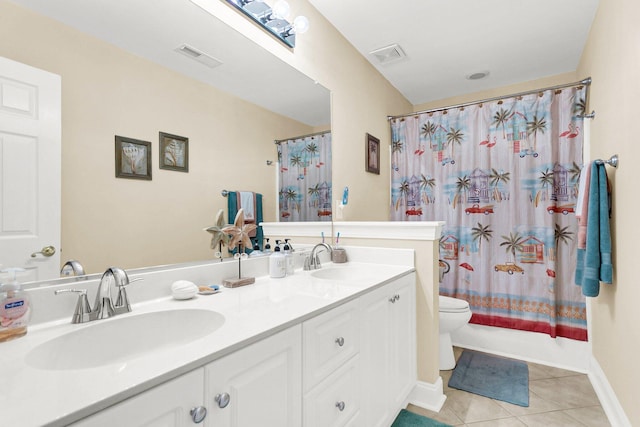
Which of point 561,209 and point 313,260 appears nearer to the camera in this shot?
point 313,260

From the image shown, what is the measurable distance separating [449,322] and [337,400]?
1404 mm

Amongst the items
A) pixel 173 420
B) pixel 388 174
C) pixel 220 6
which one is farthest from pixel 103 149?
pixel 388 174

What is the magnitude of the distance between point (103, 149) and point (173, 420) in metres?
0.83

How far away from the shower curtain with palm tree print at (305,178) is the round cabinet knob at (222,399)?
1155 mm

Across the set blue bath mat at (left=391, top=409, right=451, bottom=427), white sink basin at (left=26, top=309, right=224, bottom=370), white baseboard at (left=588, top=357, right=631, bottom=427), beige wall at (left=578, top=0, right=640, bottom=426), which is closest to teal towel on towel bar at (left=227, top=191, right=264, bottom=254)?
white sink basin at (left=26, top=309, right=224, bottom=370)

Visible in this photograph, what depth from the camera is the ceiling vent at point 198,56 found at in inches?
50.2

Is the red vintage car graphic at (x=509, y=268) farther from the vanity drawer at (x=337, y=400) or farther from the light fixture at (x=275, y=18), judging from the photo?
the light fixture at (x=275, y=18)

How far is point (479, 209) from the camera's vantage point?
262 cm

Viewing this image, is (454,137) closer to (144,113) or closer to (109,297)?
(144,113)

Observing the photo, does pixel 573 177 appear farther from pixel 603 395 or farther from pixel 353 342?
pixel 353 342

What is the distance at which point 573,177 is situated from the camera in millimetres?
2330

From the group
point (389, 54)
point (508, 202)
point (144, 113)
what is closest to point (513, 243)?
point (508, 202)

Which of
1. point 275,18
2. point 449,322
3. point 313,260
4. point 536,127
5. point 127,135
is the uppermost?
point 275,18

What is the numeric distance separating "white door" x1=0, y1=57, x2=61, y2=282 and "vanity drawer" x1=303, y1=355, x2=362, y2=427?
0.86 meters
